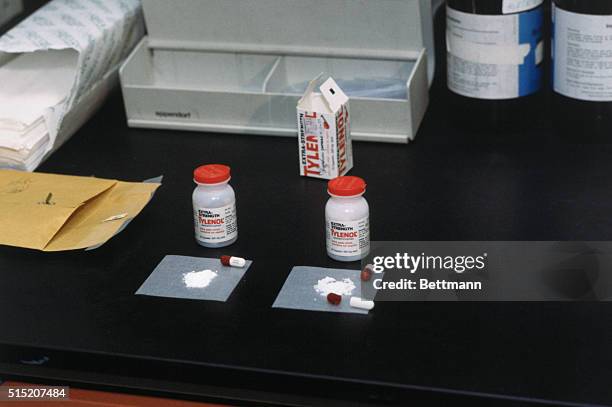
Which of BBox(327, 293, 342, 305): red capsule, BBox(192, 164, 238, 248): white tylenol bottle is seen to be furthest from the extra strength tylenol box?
BBox(327, 293, 342, 305): red capsule

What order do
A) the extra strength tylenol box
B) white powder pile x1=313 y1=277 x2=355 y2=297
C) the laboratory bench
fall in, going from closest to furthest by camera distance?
the laboratory bench → white powder pile x1=313 y1=277 x2=355 y2=297 → the extra strength tylenol box

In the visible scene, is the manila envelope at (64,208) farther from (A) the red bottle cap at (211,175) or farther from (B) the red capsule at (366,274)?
(B) the red capsule at (366,274)

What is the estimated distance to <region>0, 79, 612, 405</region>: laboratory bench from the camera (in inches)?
34.0

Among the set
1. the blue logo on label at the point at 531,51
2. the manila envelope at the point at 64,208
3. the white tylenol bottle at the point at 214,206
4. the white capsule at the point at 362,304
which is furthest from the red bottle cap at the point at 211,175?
the blue logo on label at the point at 531,51

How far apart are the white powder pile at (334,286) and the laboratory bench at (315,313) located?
4 cm

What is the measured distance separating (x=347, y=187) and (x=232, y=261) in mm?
148

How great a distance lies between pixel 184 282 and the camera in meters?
1.02

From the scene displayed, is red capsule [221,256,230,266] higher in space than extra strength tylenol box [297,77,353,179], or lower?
lower

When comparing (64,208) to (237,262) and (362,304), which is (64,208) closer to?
(237,262)

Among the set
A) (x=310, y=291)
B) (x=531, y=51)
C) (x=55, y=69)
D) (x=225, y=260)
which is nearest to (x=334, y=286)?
(x=310, y=291)

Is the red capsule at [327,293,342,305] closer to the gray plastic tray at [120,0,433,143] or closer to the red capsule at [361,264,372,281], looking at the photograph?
the red capsule at [361,264,372,281]

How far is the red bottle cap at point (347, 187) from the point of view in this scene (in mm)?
997

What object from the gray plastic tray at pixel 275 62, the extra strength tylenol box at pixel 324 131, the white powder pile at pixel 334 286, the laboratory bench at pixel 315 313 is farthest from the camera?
the gray plastic tray at pixel 275 62

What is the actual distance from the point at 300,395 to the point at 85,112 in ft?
2.18
